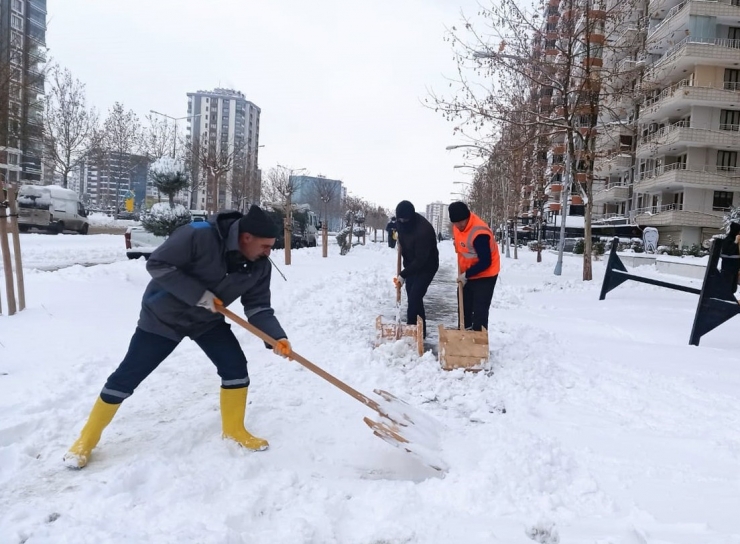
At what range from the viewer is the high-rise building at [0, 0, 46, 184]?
1366cm

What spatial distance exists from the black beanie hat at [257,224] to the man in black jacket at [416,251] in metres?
3.15

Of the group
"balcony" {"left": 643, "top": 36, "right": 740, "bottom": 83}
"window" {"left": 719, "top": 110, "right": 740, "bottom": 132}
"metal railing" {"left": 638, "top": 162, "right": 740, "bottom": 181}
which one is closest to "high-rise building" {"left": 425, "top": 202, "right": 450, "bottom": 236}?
"metal railing" {"left": 638, "top": 162, "right": 740, "bottom": 181}

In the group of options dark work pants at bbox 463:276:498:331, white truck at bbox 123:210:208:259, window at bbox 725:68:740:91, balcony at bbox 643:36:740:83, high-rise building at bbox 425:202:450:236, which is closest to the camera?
dark work pants at bbox 463:276:498:331

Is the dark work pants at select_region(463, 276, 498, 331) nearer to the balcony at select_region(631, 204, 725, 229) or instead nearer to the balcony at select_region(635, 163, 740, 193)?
the balcony at select_region(631, 204, 725, 229)

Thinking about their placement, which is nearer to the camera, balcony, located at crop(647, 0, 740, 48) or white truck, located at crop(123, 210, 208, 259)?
white truck, located at crop(123, 210, 208, 259)

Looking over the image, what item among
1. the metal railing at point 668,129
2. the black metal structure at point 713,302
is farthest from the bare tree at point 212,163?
the metal railing at point 668,129

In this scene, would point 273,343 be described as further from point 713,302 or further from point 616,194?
point 616,194

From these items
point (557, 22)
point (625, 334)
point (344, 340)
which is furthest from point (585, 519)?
point (557, 22)

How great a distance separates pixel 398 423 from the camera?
3.36 meters

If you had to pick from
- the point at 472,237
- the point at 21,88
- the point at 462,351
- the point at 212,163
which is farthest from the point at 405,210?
the point at 212,163

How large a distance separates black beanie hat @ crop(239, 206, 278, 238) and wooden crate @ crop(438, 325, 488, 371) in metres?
2.54

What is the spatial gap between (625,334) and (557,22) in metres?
10.3

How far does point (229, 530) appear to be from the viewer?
232 centimetres

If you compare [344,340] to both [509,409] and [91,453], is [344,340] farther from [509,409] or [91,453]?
[91,453]
